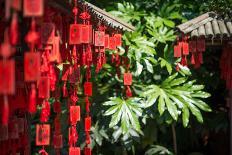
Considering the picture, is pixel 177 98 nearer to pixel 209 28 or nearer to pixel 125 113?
pixel 125 113

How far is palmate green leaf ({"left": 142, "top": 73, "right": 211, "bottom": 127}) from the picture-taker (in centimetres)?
612

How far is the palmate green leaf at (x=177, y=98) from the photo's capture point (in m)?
6.12

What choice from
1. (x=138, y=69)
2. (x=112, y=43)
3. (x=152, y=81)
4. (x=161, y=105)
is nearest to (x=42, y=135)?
(x=112, y=43)

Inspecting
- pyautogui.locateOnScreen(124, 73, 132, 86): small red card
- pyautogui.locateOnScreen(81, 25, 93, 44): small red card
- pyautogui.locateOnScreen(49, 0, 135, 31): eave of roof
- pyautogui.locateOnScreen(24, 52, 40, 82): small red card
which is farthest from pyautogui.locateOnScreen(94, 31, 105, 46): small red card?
pyautogui.locateOnScreen(24, 52, 40, 82): small red card

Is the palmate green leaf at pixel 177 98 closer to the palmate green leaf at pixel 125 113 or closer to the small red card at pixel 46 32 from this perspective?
the palmate green leaf at pixel 125 113

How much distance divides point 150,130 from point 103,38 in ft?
8.91

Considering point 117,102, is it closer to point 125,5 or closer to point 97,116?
point 97,116

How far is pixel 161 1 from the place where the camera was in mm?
8062

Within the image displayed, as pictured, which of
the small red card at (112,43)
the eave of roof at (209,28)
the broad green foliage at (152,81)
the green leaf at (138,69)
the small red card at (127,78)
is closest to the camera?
the small red card at (112,43)

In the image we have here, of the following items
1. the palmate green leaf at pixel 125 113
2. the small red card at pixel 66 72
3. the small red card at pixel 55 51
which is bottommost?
the palmate green leaf at pixel 125 113

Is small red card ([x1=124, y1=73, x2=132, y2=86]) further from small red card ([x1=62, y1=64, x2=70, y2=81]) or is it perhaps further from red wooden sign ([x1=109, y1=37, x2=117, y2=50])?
small red card ([x1=62, y1=64, x2=70, y2=81])

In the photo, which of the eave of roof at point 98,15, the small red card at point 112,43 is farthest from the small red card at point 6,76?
the small red card at point 112,43

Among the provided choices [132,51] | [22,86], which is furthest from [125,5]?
[22,86]

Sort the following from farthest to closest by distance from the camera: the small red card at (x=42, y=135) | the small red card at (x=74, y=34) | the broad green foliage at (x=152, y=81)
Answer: the broad green foliage at (x=152, y=81), the small red card at (x=74, y=34), the small red card at (x=42, y=135)
